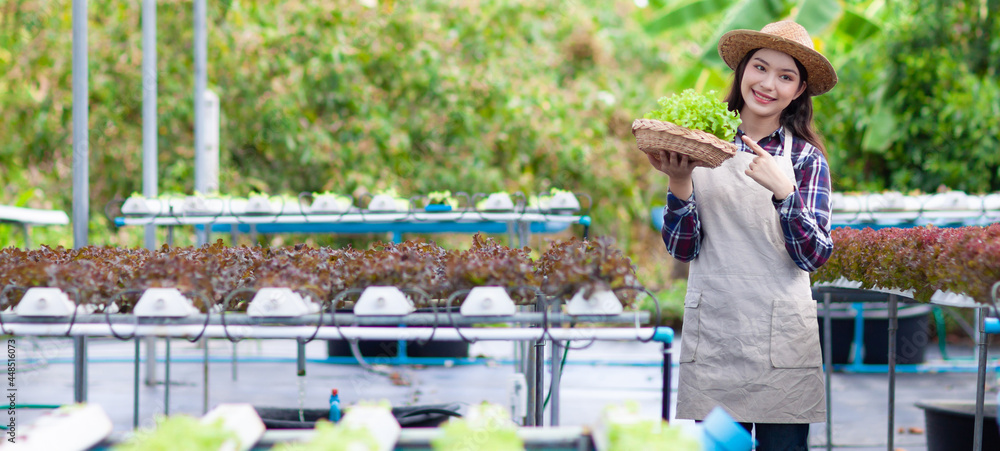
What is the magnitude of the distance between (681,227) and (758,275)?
0.89ft

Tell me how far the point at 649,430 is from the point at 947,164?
7469mm

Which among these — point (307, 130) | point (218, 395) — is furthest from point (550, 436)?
point (307, 130)

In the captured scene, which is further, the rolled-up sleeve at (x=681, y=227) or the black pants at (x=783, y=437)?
the black pants at (x=783, y=437)

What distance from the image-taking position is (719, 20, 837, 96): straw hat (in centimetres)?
237

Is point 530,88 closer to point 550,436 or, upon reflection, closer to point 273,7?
point 273,7

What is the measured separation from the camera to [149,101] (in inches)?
220

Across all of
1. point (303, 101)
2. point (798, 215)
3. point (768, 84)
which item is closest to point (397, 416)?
point (798, 215)

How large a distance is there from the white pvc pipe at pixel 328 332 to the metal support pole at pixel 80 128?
7.69ft

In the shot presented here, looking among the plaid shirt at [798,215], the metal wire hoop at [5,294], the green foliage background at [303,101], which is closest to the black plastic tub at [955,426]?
the plaid shirt at [798,215]

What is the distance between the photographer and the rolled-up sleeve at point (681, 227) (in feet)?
7.39

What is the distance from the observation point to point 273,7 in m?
8.09

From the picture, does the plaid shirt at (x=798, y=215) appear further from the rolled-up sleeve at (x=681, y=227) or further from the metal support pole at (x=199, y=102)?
the metal support pole at (x=199, y=102)

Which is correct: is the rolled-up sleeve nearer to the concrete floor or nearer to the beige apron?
the beige apron

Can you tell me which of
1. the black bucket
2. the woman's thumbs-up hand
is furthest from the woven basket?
the black bucket
